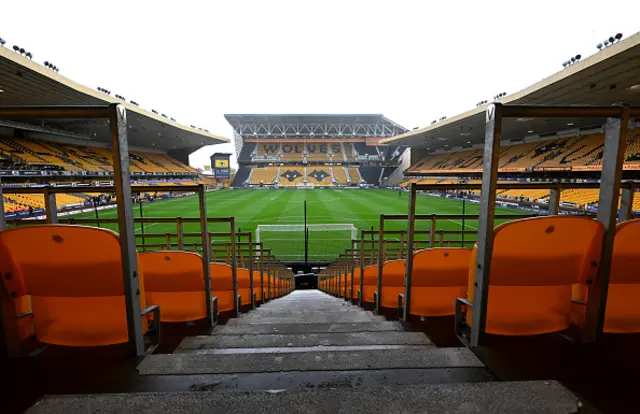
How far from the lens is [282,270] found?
9.05 m

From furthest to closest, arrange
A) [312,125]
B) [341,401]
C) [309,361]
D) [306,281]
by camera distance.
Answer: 1. [312,125]
2. [306,281]
3. [309,361]
4. [341,401]

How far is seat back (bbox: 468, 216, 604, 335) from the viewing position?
165 centimetres

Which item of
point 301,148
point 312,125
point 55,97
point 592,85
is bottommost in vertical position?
point 592,85

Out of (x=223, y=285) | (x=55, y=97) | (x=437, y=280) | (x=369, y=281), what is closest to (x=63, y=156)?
(x=55, y=97)

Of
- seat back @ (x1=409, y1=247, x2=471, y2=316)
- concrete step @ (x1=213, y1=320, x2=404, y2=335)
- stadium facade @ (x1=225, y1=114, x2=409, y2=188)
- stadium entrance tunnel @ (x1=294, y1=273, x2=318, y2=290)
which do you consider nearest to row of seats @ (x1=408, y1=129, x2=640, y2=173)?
stadium facade @ (x1=225, y1=114, x2=409, y2=188)

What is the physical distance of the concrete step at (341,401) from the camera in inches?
42.8

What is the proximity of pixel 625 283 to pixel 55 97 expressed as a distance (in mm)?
27332

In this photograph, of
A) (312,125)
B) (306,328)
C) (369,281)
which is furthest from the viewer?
(312,125)

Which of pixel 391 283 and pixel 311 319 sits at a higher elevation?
pixel 391 283

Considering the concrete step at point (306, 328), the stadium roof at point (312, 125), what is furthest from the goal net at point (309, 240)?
the stadium roof at point (312, 125)

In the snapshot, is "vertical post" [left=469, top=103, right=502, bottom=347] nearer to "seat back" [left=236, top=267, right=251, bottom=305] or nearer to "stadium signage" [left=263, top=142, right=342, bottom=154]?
"seat back" [left=236, top=267, right=251, bottom=305]

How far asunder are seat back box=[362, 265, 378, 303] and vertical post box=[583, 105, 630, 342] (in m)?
3.08

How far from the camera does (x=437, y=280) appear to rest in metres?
2.64

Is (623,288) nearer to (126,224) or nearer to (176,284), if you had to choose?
(126,224)
